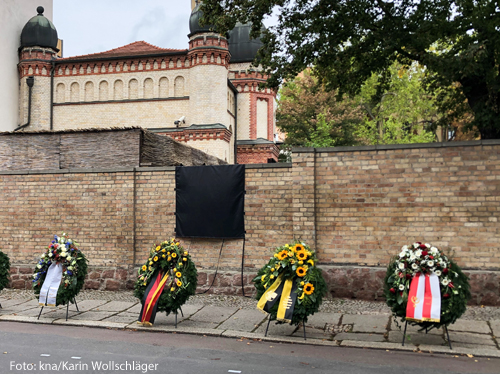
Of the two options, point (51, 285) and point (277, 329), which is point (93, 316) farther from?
point (277, 329)

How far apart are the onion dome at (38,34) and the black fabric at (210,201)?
24645 mm

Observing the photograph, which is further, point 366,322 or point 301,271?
point 366,322

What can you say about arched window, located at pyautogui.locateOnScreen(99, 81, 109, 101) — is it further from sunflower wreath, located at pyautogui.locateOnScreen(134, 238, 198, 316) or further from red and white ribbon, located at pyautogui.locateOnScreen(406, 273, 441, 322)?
red and white ribbon, located at pyautogui.locateOnScreen(406, 273, 441, 322)

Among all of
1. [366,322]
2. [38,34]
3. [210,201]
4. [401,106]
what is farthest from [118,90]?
[366,322]

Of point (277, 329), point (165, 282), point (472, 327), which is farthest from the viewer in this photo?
point (165, 282)

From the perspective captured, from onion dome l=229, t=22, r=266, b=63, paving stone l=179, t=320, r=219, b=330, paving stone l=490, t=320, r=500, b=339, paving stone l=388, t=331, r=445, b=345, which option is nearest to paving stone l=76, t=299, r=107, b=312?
paving stone l=179, t=320, r=219, b=330

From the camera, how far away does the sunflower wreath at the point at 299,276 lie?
7.52 m

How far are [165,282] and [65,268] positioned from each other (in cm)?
210

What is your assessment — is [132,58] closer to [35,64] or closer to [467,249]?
[35,64]

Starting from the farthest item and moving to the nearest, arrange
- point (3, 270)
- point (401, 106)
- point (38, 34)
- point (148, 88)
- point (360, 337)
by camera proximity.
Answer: point (401, 106) → point (38, 34) → point (148, 88) → point (3, 270) → point (360, 337)

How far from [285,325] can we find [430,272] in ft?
8.87

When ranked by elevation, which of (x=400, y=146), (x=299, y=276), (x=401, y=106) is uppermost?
(x=401, y=106)

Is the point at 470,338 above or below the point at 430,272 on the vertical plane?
below

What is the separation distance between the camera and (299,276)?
761 cm
